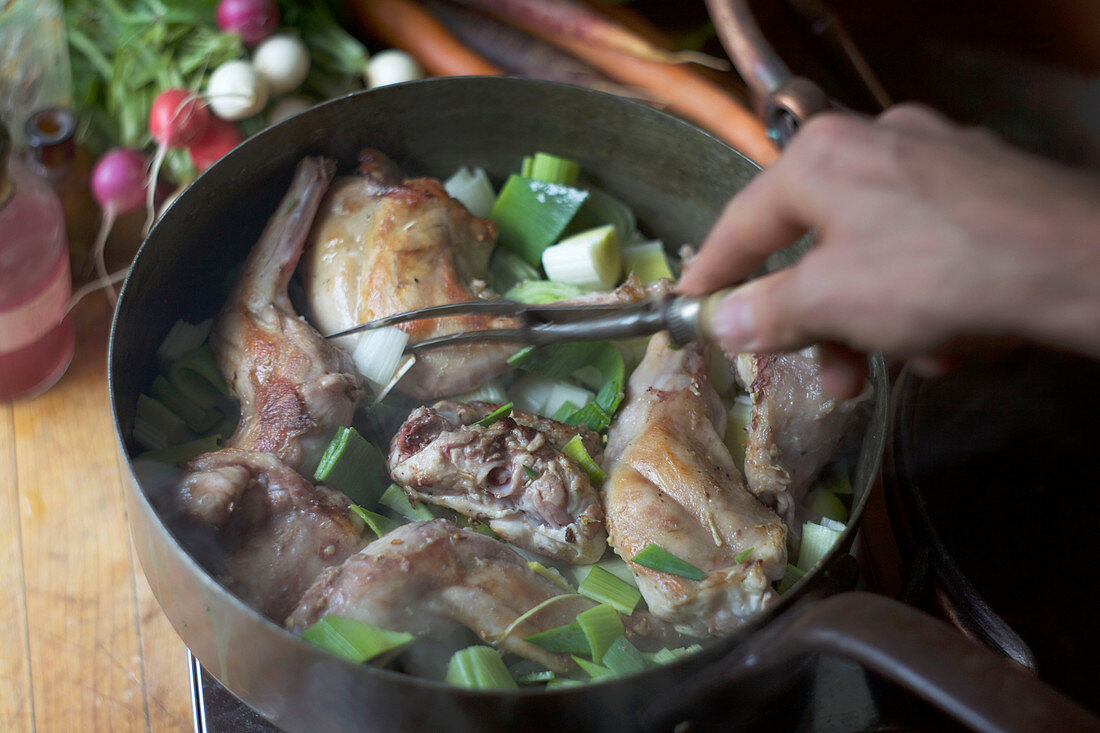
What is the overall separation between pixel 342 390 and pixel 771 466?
30.5 inches

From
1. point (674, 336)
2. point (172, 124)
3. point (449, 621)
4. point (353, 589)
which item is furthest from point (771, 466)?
point (172, 124)

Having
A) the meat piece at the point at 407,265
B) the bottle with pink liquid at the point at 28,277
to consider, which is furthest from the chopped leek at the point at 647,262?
the bottle with pink liquid at the point at 28,277

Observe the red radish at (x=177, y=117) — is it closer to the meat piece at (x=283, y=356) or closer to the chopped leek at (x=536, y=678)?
the meat piece at (x=283, y=356)

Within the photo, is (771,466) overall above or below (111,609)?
above

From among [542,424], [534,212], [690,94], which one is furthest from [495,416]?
[690,94]

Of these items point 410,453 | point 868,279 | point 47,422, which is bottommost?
point 47,422

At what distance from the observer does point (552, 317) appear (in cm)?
149

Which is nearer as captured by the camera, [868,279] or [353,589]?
[868,279]

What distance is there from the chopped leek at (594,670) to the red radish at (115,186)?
1.47 meters

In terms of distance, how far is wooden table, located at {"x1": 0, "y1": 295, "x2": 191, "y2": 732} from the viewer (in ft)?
5.06

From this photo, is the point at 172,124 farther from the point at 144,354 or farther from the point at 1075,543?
the point at 1075,543

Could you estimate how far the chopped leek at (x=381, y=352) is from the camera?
156 cm

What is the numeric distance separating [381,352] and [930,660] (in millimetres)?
1073

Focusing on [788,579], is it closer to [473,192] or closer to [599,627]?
[599,627]
